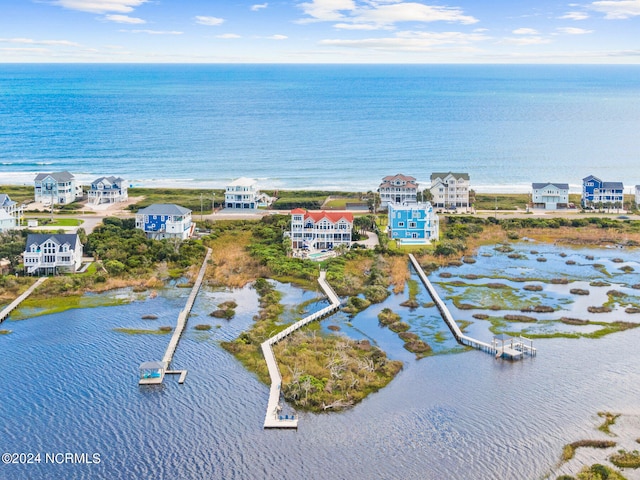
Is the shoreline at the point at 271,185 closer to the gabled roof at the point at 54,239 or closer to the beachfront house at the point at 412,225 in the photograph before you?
the beachfront house at the point at 412,225

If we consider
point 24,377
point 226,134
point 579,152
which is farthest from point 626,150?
point 24,377

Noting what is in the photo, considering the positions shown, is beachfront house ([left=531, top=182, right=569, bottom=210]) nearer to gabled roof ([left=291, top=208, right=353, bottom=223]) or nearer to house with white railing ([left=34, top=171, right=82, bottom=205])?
gabled roof ([left=291, top=208, right=353, bottom=223])

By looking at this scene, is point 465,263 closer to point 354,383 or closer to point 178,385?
point 354,383

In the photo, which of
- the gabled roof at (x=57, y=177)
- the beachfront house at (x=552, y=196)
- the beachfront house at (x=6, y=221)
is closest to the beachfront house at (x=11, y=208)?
the beachfront house at (x=6, y=221)

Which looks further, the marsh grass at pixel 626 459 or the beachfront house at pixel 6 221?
the beachfront house at pixel 6 221

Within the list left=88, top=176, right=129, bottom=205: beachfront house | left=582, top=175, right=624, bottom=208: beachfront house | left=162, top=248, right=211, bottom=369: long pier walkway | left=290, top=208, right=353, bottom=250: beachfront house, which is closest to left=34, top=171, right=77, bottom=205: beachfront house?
left=88, top=176, right=129, bottom=205: beachfront house

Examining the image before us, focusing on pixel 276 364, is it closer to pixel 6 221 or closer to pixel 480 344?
pixel 480 344
